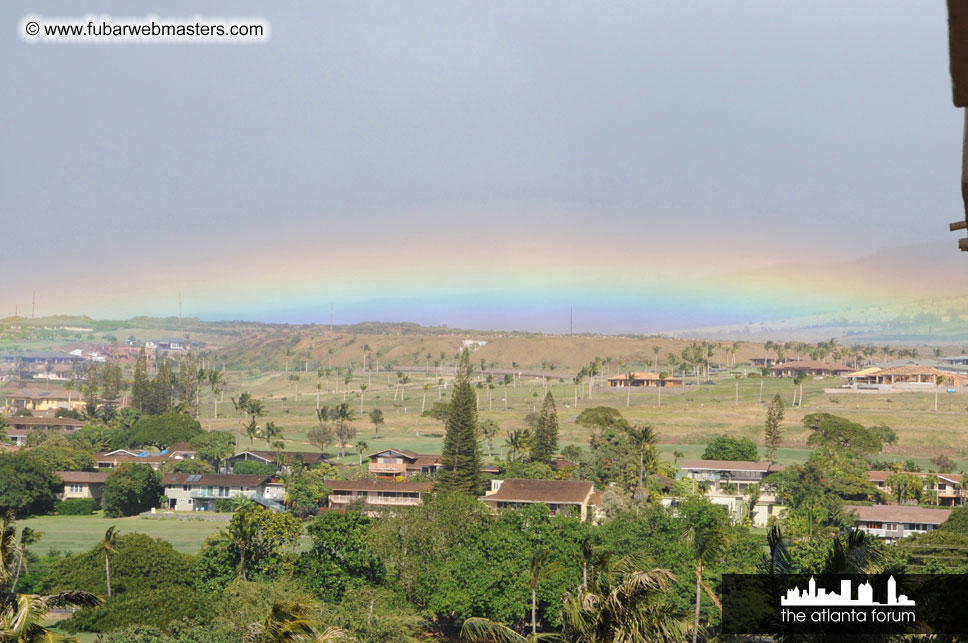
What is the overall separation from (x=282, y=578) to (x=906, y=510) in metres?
38.9

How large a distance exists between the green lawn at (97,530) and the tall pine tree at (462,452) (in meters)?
16.1

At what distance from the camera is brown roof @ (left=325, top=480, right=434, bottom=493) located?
73.8 metres

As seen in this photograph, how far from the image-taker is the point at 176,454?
94.6m

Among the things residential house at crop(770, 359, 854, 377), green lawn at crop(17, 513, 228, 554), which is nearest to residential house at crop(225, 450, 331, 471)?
green lawn at crop(17, 513, 228, 554)

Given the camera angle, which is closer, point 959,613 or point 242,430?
point 959,613

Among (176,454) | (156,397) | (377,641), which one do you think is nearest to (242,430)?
(156,397)

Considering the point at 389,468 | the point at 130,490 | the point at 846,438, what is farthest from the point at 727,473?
the point at 130,490

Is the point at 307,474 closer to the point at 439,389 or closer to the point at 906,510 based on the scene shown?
the point at 906,510

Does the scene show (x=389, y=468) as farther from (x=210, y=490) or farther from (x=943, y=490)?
(x=943, y=490)

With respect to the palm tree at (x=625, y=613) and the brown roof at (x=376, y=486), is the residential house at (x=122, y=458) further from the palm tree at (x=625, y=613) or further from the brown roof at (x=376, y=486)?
the palm tree at (x=625, y=613)

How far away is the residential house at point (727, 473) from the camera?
77125 mm

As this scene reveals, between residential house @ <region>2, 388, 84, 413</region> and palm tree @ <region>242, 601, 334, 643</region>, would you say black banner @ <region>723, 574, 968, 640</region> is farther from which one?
residential house @ <region>2, 388, 84, 413</region>

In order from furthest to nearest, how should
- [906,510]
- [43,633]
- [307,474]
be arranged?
[307,474]
[906,510]
[43,633]

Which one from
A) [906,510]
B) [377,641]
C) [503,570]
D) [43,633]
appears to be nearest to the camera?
[43,633]
